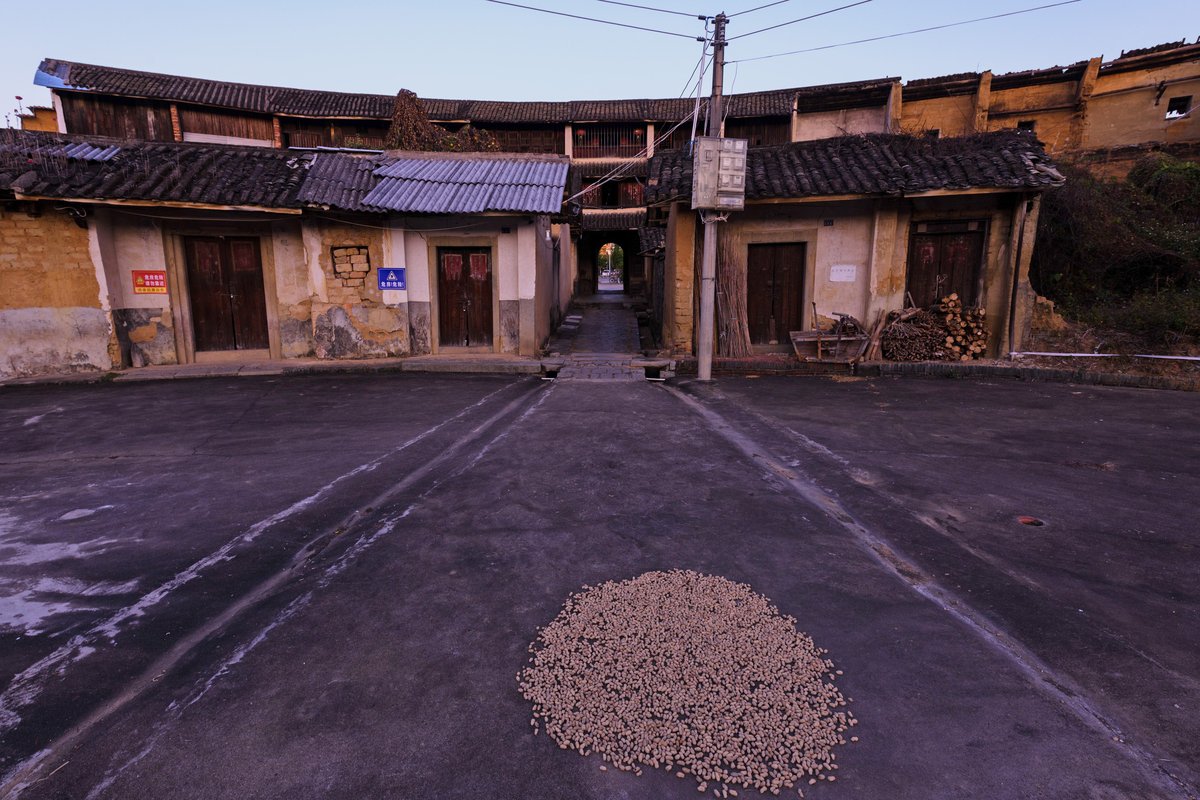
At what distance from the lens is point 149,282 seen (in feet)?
39.6


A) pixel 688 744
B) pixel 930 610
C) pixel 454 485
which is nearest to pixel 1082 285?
pixel 930 610

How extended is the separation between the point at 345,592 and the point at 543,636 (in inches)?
51.5

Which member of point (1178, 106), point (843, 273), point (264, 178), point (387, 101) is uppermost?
point (387, 101)

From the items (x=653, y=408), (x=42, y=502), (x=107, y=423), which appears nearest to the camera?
(x=42, y=502)

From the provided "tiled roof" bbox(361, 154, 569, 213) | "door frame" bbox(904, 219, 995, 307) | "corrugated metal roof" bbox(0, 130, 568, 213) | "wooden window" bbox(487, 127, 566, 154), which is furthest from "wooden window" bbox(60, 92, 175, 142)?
"door frame" bbox(904, 219, 995, 307)

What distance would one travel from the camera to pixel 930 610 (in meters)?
3.32

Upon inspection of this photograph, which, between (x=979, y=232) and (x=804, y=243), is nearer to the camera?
(x=979, y=232)

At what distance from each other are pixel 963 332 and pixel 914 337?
0.91m

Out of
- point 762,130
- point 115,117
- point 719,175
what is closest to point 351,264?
point 719,175

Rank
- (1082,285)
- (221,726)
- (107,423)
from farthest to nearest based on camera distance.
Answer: (1082,285) < (107,423) < (221,726)

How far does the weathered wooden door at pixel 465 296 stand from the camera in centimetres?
1313

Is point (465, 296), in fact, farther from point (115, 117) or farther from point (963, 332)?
point (115, 117)

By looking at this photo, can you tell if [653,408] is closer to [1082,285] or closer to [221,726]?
[221,726]

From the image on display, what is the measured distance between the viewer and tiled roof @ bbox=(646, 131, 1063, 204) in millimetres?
11016
